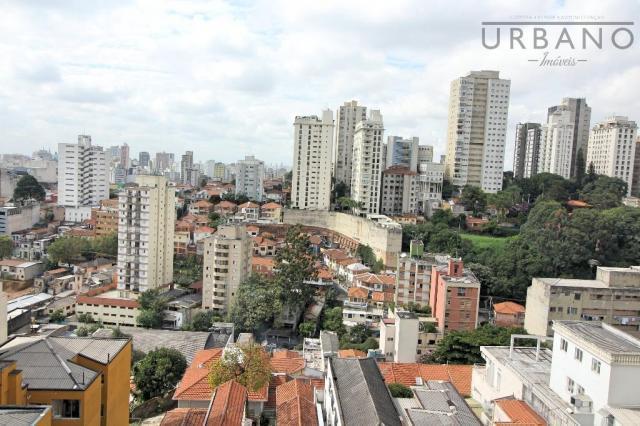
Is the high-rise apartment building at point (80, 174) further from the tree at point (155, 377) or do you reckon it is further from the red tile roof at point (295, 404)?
the red tile roof at point (295, 404)

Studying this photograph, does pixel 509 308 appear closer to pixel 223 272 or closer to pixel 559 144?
pixel 223 272

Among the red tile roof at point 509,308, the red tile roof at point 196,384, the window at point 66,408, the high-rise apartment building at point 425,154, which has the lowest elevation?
the red tile roof at point 509,308

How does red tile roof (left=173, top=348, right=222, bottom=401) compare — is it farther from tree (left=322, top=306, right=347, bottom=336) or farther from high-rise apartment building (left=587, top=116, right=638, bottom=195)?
high-rise apartment building (left=587, top=116, right=638, bottom=195)

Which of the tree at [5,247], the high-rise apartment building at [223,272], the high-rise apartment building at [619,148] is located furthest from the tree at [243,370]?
the high-rise apartment building at [619,148]

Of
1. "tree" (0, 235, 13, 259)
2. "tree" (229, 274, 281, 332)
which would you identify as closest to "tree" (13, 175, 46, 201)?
"tree" (0, 235, 13, 259)

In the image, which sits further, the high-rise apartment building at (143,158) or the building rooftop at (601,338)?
the high-rise apartment building at (143,158)

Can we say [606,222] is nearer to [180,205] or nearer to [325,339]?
[325,339]
